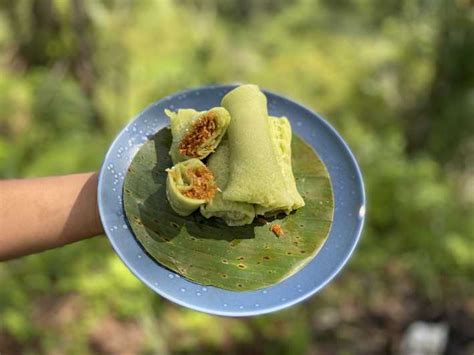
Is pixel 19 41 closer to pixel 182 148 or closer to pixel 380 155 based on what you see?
pixel 380 155

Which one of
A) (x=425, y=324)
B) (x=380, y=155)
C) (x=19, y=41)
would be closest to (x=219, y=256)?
(x=425, y=324)

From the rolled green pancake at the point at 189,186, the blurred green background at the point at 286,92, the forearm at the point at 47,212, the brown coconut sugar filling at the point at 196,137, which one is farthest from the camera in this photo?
the blurred green background at the point at 286,92

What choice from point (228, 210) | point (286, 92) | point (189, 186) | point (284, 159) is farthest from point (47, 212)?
point (286, 92)

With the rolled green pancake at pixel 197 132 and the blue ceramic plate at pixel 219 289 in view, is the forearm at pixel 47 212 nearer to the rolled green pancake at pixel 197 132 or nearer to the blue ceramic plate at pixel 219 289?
the blue ceramic plate at pixel 219 289

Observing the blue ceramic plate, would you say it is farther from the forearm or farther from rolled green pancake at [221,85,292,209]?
the forearm

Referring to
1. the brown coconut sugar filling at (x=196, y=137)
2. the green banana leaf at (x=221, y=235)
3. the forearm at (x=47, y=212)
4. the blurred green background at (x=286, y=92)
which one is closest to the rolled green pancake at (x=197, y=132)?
the brown coconut sugar filling at (x=196, y=137)

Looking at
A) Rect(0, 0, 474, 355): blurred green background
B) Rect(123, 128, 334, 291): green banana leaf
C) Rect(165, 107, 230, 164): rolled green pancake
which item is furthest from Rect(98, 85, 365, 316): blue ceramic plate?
Rect(0, 0, 474, 355): blurred green background

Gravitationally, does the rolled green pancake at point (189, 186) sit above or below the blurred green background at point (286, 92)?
above
